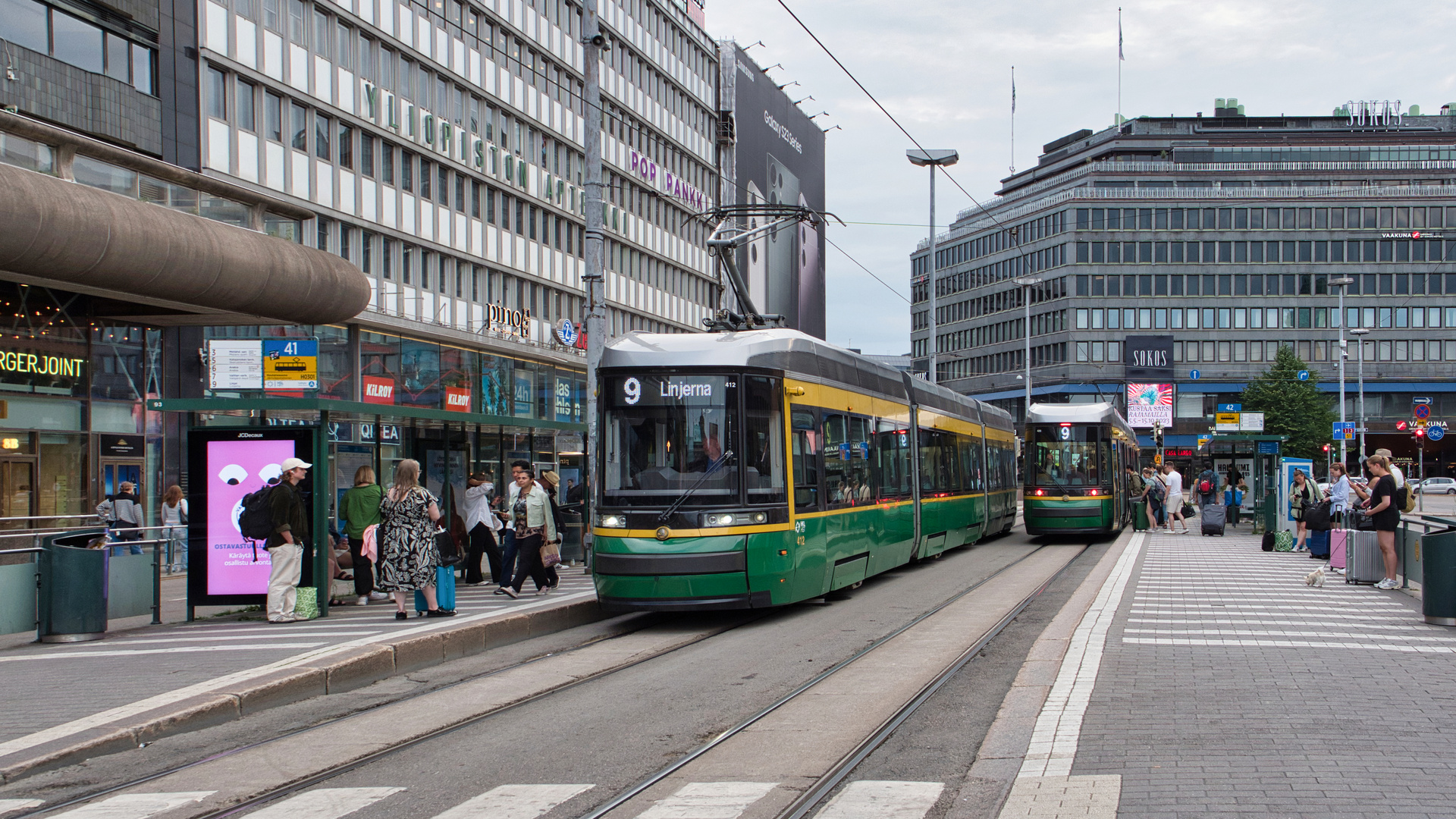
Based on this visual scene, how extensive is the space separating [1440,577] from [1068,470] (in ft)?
53.4

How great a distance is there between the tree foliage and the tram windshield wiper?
74.7m

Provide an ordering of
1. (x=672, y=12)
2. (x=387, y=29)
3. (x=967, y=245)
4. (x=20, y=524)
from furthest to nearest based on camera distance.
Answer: (x=967, y=245) → (x=672, y=12) → (x=387, y=29) → (x=20, y=524)

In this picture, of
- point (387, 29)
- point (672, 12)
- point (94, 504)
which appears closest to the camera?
point (94, 504)

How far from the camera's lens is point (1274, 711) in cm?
791

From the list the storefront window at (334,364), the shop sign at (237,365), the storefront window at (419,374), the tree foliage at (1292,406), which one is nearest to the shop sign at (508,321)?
the storefront window at (419,374)

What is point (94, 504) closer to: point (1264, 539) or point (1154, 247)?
point (1264, 539)

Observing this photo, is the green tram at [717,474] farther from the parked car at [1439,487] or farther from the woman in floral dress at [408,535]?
the parked car at [1439,487]

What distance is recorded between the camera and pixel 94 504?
22.9m

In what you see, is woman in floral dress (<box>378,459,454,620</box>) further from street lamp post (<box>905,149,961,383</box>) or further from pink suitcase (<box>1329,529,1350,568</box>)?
street lamp post (<box>905,149,961,383</box>)

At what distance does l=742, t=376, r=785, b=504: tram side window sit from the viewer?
13.2 metres

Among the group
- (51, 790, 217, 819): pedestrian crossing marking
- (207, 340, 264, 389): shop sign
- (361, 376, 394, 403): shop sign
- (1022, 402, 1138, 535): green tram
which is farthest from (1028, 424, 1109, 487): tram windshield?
(51, 790, 217, 819): pedestrian crossing marking

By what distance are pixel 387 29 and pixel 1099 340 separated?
71.4m

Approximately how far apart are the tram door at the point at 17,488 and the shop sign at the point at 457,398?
14.2 metres

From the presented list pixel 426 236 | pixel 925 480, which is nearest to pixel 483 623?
pixel 925 480
